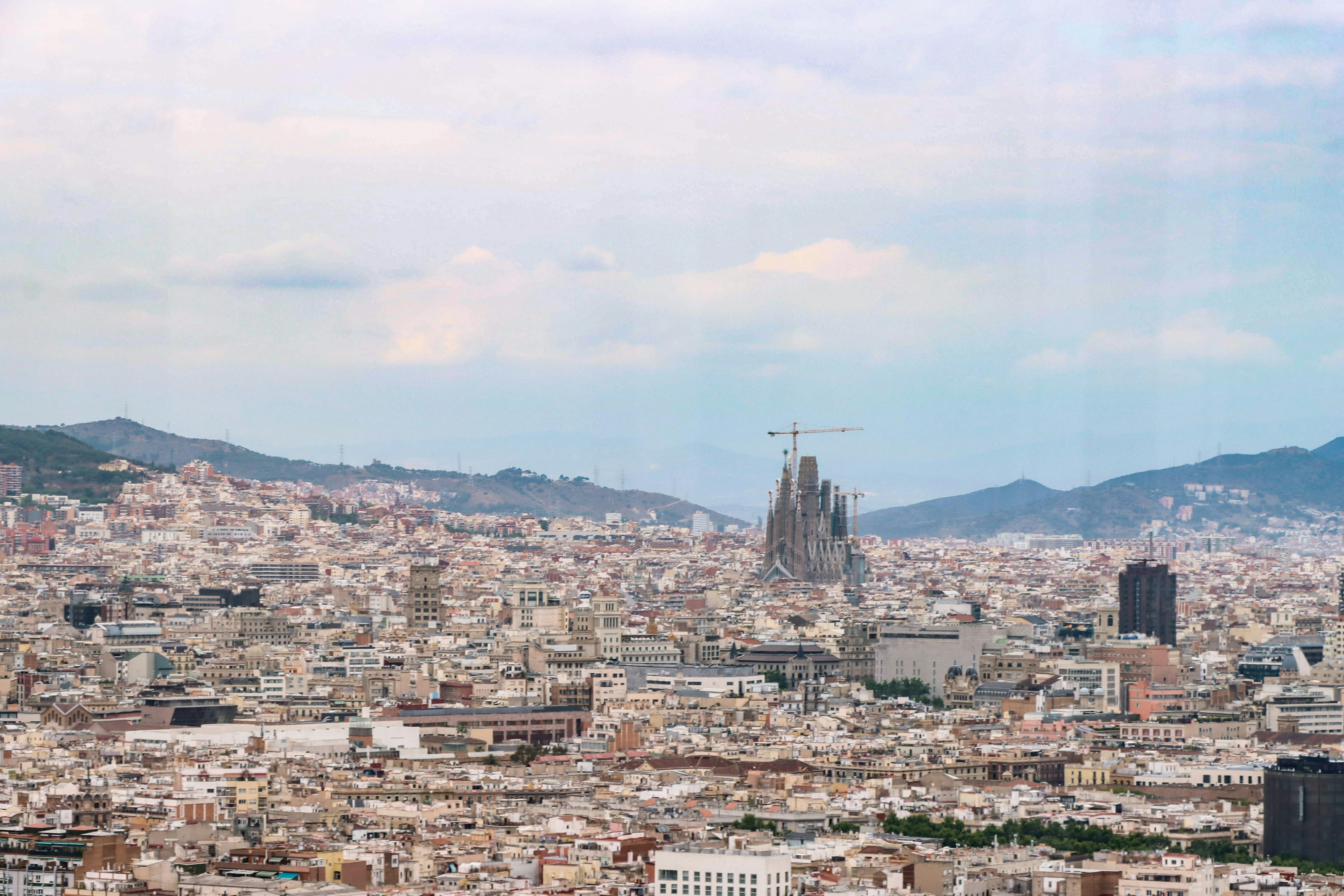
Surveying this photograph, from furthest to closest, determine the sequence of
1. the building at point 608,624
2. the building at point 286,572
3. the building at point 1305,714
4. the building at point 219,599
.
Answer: the building at point 286,572 → the building at point 219,599 → the building at point 608,624 → the building at point 1305,714

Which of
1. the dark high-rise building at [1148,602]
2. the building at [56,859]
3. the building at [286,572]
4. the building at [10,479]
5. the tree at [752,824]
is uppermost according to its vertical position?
the building at [10,479]

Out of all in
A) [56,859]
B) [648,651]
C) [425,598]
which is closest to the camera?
[56,859]

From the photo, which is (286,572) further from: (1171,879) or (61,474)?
(1171,879)

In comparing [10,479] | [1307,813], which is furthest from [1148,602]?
[10,479]

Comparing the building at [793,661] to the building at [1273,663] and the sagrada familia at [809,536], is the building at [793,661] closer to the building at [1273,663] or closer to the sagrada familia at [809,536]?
the building at [1273,663]

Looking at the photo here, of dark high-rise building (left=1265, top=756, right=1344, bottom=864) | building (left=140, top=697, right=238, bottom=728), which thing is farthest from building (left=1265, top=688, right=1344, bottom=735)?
building (left=140, top=697, right=238, bottom=728)

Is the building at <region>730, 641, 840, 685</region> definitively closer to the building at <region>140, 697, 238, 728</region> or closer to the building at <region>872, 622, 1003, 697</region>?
the building at <region>872, 622, 1003, 697</region>

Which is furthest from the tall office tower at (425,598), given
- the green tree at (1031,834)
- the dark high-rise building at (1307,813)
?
the dark high-rise building at (1307,813)
